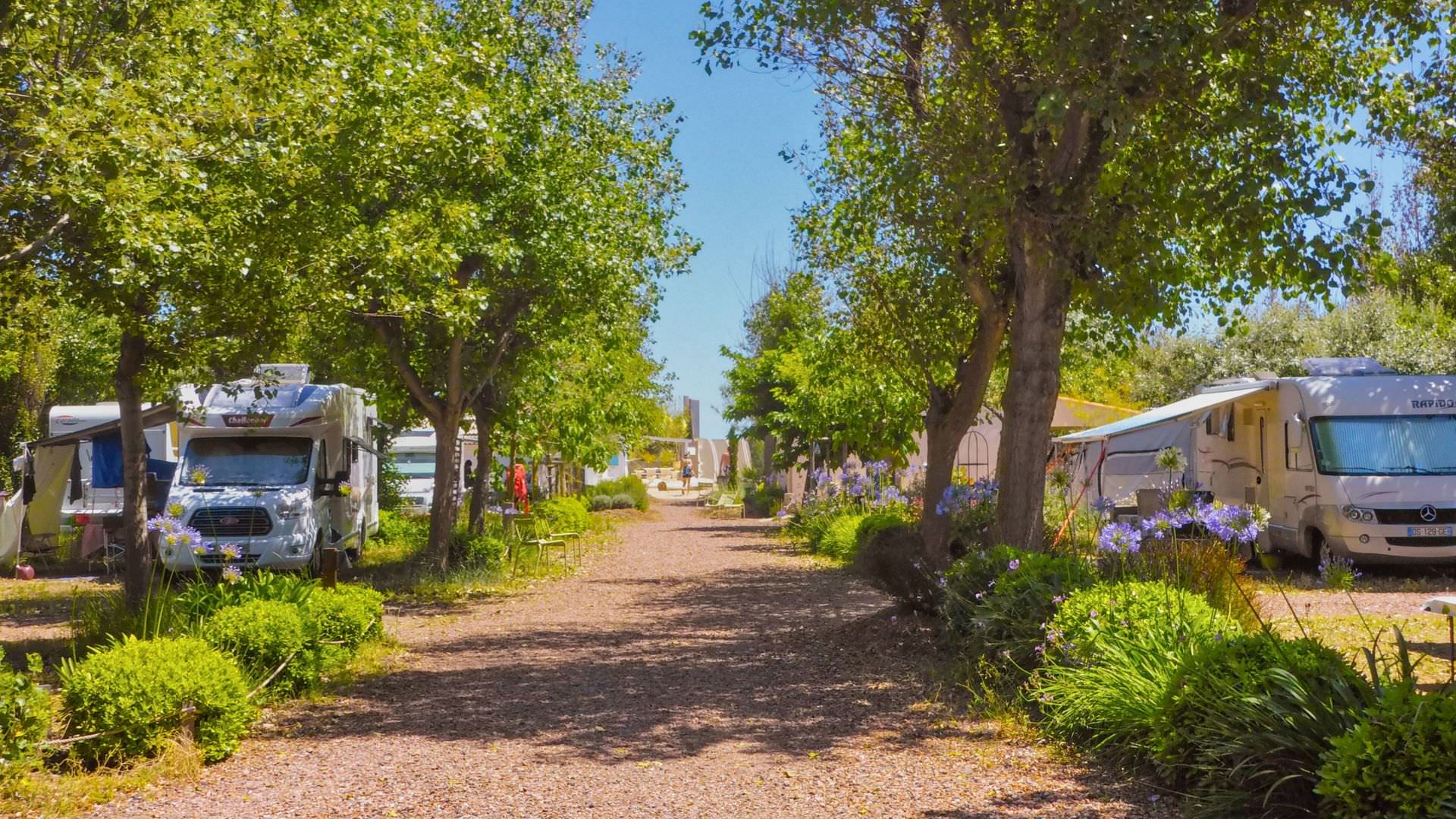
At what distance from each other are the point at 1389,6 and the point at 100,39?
9114mm

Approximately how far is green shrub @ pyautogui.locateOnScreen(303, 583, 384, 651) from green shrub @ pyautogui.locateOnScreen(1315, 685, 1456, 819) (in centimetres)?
675

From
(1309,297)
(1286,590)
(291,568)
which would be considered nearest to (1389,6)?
(1309,297)

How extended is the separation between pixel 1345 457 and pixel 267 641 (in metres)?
12.9

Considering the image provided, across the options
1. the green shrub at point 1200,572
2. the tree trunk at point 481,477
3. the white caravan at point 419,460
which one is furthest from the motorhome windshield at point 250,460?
the white caravan at point 419,460

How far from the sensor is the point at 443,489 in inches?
690

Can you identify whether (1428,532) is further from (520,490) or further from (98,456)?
(98,456)

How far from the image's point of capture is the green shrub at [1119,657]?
657 cm

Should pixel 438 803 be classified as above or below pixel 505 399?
below

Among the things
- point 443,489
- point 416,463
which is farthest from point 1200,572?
point 416,463

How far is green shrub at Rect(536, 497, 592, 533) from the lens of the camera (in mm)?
26156

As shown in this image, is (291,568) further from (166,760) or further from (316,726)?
(166,760)

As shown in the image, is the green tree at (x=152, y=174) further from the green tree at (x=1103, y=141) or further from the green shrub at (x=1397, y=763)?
the green shrub at (x=1397, y=763)

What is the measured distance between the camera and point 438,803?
6180mm

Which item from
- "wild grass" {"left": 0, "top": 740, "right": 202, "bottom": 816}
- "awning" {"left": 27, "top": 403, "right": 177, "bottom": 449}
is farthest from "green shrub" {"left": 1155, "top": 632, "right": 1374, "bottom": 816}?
"awning" {"left": 27, "top": 403, "right": 177, "bottom": 449}
